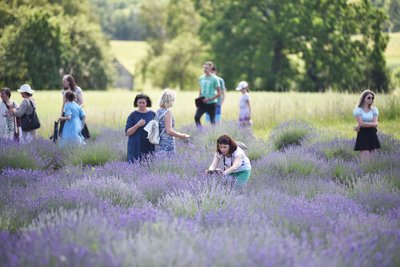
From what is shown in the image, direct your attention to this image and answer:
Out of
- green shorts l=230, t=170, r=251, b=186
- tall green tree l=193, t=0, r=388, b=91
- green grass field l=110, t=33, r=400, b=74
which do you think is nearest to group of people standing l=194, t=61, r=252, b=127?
green shorts l=230, t=170, r=251, b=186

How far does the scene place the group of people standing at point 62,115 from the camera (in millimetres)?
10820

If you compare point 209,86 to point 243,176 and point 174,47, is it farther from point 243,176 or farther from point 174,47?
point 174,47

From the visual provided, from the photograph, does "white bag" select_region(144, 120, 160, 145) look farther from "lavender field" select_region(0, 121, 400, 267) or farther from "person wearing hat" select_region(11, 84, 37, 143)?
"person wearing hat" select_region(11, 84, 37, 143)

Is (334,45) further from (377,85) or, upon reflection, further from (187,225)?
(187,225)

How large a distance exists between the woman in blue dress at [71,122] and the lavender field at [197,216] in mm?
1204

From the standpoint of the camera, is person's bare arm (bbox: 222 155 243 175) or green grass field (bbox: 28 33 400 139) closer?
person's bare arm (bbox: 222 155 243 175)

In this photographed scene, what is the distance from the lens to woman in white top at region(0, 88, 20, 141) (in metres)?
11.1

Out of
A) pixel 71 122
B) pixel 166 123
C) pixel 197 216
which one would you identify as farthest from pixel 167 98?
pixel 197 216

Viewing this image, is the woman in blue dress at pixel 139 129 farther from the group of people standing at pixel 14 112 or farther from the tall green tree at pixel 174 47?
the tall green tree at pixel 174 47

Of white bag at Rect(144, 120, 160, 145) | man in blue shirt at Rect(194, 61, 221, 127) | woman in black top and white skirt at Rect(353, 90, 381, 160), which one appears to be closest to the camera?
white bag at Rect(144, 120, 160, 145)

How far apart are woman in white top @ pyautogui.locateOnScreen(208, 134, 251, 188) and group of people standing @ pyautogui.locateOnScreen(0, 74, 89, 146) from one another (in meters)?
4.35

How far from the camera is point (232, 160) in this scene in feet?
23.2

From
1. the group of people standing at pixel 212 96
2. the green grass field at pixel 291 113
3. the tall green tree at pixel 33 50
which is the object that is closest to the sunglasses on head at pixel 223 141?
the group of people standing at pixel 212 96

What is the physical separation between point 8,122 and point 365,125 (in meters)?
6.09
